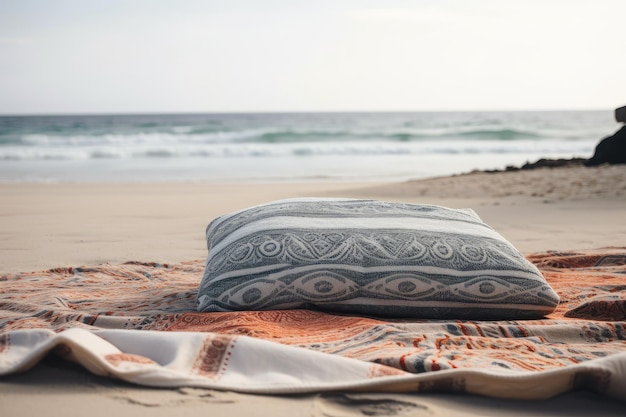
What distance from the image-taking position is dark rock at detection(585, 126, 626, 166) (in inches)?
Answer: 396

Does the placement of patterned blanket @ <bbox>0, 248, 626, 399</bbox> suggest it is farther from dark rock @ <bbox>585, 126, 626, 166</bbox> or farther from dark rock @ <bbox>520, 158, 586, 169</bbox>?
dark rock @ <bbox>520, 158, 586, 169</bbox>

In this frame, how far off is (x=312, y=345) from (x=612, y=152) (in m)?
9.55

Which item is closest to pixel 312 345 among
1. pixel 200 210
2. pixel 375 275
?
pixel 375 275

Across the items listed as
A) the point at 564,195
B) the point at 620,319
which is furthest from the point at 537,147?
the point at 620,319

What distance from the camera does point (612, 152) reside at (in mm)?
10109

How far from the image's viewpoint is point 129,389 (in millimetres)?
1397

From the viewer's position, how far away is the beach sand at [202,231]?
1345 mm

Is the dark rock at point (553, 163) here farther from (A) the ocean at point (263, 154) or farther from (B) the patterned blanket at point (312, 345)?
(B) the patterned blanket at point (312, 345)

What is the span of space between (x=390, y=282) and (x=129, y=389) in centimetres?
93

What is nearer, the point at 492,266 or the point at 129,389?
the point at 129,389

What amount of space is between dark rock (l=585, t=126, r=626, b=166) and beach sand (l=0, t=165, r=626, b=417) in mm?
1001

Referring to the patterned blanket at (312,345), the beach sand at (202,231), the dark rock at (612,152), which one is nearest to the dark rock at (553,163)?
the dark rock at (612,152)

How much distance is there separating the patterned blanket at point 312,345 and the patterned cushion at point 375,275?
7 centimetres

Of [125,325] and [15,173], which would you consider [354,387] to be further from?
[15,173]
